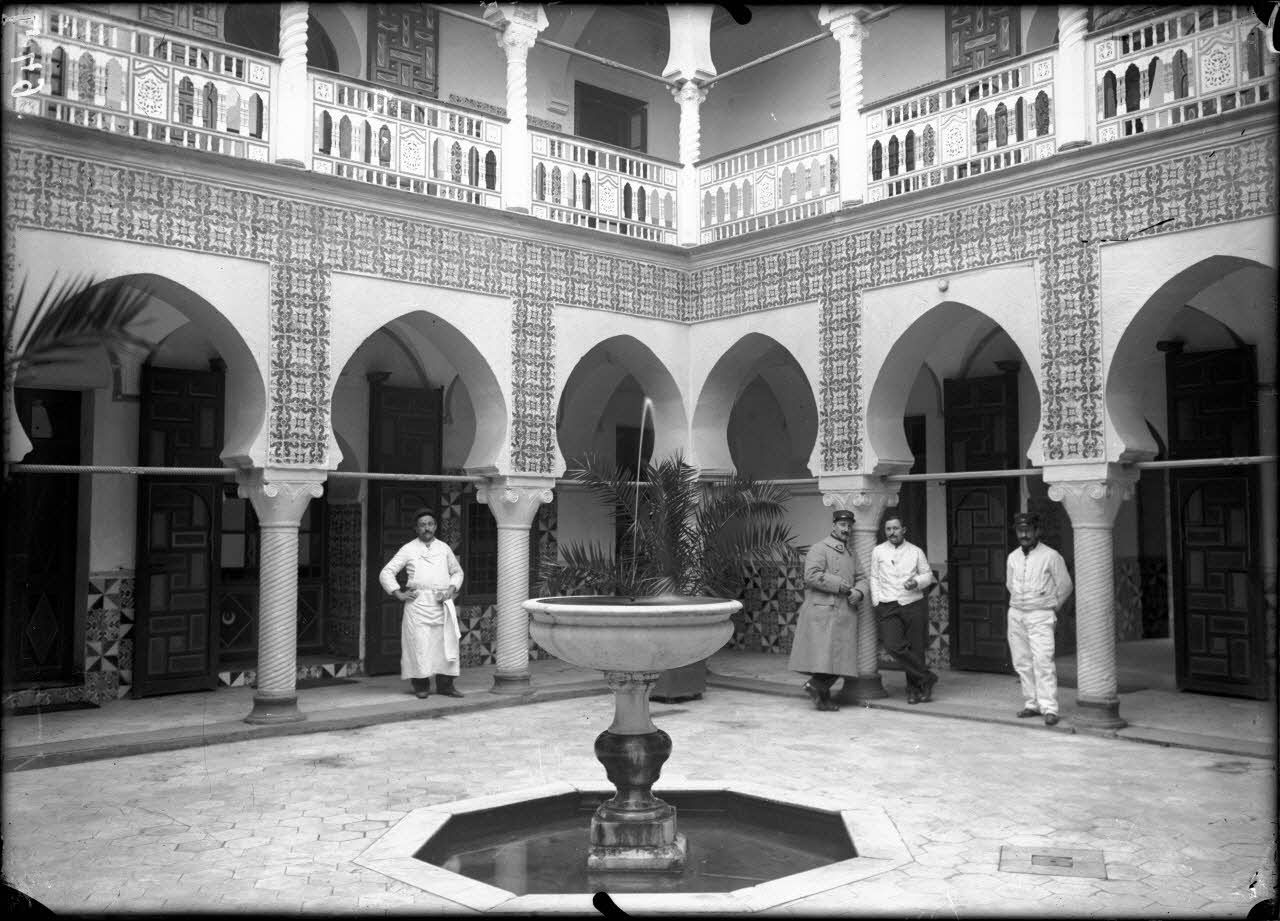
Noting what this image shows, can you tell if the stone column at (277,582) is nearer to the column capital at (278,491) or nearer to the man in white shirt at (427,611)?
the column capital at (278,491)

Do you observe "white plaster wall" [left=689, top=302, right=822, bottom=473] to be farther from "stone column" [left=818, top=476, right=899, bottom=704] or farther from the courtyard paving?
the courtyard paving

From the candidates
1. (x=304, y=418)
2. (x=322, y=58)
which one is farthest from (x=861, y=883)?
(x=322, y=58)

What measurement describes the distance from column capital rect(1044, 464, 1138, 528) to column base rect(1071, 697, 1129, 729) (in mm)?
1344

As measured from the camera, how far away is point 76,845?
5.48 meters

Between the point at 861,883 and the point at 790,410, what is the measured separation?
30.9 feet

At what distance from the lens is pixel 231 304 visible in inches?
342

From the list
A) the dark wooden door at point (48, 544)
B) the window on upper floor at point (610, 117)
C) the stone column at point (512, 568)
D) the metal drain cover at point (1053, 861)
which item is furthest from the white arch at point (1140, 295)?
the dark wooden door at point (48, 544)

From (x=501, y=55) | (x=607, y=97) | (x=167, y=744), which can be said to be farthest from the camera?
(x=607, y=97)

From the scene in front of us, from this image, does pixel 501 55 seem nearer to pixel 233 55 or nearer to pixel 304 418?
pixel 233 55

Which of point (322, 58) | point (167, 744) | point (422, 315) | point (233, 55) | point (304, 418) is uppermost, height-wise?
point (322, 58)

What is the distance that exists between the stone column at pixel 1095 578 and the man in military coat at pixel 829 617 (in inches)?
71.5

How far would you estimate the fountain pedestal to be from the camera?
17.0ft

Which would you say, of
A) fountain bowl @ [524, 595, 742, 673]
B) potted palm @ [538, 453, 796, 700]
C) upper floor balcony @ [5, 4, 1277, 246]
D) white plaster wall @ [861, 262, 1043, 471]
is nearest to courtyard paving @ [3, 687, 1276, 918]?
potted palm @ [538, 453, 796, 700]

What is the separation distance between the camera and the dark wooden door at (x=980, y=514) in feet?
38.1
